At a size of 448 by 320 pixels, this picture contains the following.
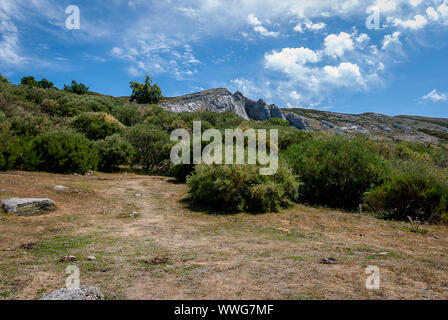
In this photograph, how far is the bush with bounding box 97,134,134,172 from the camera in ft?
55.5

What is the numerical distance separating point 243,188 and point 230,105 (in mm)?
61898

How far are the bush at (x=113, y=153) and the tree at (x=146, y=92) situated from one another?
43028 mm

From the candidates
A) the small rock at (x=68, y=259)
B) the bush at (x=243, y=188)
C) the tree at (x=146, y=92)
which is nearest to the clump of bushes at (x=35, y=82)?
the tree at (x=146, y=92)

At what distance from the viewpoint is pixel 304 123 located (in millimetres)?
75188

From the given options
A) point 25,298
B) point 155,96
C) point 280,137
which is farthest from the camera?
point 155,96

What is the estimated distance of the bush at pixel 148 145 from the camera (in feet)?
61.7

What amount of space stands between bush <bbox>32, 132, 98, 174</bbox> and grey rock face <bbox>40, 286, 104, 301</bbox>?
12688mm

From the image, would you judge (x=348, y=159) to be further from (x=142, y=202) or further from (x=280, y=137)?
(x=280, y=137)

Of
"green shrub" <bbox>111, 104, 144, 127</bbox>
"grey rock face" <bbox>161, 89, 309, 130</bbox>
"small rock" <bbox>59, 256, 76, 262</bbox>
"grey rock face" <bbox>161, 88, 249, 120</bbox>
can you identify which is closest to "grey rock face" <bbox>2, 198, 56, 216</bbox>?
"small rock" <bbox>59, 256, 76, 262</bbox>

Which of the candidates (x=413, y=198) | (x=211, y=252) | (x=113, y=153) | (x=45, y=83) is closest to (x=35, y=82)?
(x=45, y=83)

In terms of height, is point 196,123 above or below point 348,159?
above

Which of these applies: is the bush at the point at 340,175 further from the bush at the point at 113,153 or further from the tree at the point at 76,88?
the tree at the point at 76,88

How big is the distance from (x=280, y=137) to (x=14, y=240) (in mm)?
15825

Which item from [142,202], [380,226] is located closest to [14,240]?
[142,202]
